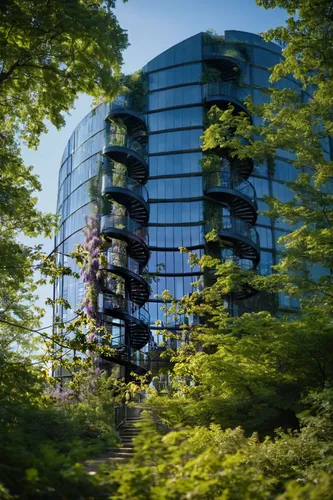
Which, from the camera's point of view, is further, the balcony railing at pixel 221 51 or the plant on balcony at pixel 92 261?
the balcony railing at pixel 221 51

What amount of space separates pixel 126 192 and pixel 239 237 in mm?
6342

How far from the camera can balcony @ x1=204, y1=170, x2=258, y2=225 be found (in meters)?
29.3

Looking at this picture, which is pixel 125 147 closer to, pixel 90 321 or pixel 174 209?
pixel 174 209

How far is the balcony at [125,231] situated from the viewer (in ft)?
91.0

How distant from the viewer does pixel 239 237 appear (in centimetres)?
2814

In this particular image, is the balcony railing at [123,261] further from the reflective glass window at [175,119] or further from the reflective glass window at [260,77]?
the reflective glass window at [260,77]

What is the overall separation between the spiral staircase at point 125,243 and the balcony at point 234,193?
12.8 feet

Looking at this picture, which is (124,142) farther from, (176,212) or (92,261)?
(92,261)

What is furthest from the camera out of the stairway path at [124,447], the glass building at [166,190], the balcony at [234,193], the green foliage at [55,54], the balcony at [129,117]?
the balcony at [129,117]

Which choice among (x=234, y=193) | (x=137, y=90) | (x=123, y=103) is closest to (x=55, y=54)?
(x=234, y=193)

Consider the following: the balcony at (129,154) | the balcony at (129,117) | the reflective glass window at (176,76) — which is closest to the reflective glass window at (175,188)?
the balcony at (129,154)

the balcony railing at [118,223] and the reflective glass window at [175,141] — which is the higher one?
the reflective glass window at [175,141]

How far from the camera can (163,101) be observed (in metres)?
34.0

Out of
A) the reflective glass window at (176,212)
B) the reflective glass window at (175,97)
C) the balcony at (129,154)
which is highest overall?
the reflective glass window at (175,97)
